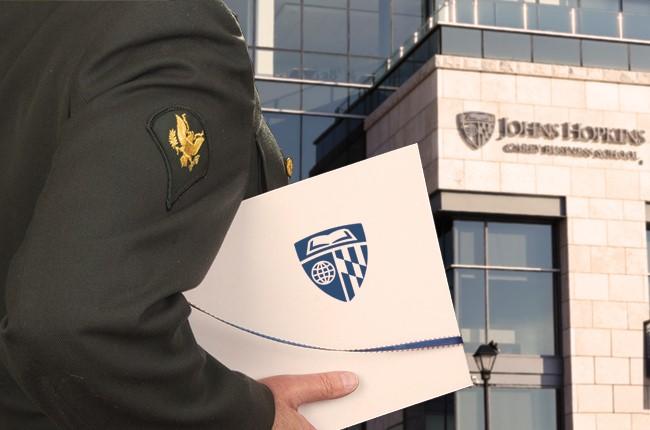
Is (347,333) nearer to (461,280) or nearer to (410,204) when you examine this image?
(410,204)

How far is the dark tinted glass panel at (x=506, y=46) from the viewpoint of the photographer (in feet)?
92.4

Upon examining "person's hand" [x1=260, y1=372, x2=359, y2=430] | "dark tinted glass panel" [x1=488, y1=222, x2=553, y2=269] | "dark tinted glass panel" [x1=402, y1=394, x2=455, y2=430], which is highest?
"dark tinted glass panel" [x1=488, y1=222, x2=553, y2=269]

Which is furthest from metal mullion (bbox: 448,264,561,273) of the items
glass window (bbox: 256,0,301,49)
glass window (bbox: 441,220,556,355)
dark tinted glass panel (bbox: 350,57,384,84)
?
glass window (bbox: 256,0,301,49)

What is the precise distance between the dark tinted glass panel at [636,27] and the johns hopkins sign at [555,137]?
2.76 metres

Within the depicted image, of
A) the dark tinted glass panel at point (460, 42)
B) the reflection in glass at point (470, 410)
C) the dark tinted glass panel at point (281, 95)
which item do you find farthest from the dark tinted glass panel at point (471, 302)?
the dark tinted glass panel at point (281, 95)

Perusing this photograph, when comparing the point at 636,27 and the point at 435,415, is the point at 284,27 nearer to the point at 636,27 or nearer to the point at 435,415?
the point at 636,27

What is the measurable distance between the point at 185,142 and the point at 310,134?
1226 inches

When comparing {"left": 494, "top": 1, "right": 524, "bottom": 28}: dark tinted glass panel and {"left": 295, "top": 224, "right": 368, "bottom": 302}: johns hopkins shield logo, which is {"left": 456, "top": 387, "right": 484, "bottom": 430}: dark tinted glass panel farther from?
{"left": 295, "top": 224, "right": 368, "bottom": 302}: johns hopkins shield logo

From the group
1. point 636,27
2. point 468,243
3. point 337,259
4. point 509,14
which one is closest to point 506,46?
point 509,14

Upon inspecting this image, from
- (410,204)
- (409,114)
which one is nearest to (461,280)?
(409,114)

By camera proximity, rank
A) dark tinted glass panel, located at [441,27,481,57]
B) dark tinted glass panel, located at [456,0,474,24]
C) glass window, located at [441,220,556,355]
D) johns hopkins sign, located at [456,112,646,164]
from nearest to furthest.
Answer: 1. glass window, located at [441,220,556,355]
2. johns hopkins sign, located at [456,112,646,164]
3. dark tinted glass panel, located at [441,27,481,57]
4. dark tinted glass panel, located at [456,0,474,24]

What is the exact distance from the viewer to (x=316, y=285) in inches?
55.0

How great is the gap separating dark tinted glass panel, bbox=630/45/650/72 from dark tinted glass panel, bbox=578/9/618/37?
1.88 ft

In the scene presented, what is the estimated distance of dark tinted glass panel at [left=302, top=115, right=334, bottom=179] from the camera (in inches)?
1254
